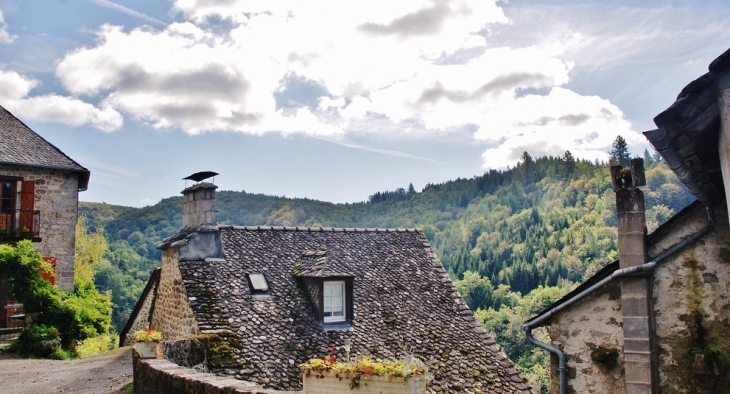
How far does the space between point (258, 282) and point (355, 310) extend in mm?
2599

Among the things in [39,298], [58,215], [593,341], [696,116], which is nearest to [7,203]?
[58,215]

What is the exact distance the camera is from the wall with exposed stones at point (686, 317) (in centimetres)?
693

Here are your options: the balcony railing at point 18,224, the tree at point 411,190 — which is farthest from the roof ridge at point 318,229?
the tree at point 411,190

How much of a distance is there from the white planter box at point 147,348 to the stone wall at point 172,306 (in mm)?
1654

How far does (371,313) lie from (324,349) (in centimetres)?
196

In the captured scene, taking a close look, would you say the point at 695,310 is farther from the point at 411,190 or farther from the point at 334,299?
the point at 411,190

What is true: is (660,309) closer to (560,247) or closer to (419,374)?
(419,374)

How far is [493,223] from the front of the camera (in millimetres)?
120438

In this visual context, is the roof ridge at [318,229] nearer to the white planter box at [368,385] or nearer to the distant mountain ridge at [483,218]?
the white planter box at [368,385]

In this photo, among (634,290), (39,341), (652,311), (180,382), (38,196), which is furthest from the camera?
(38,196)

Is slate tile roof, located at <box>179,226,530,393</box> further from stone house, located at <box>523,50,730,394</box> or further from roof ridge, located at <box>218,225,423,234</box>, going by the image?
stone house, located at <box>523,50,730,394</box>

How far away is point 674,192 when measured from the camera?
10038 cm

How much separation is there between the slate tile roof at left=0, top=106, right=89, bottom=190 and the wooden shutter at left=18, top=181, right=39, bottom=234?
80 centimetres

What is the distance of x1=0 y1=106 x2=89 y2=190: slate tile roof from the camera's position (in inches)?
827
